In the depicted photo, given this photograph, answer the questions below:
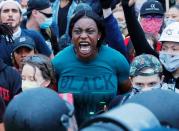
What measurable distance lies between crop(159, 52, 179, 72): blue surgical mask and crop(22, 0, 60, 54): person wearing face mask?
1.79 m

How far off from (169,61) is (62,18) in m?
2.51

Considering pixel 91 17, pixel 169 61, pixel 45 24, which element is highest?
pixel 91 17

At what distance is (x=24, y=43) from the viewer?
17.6 feet

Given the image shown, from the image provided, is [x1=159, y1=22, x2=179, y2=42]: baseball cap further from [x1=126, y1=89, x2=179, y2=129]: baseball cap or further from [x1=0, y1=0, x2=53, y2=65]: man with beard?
[x1=126, y1=89, x2=179, y2=129]: baseball cap

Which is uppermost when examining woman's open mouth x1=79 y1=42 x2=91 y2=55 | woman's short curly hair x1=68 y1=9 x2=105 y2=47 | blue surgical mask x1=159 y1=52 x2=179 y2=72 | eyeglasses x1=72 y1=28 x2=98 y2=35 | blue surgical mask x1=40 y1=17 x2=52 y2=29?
woman's short curly hair x1=68 y1=9 x2=105 y2=47

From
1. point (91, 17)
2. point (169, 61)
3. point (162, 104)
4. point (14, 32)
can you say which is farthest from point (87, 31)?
point (162, 104)

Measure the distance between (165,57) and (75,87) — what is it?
969 mm

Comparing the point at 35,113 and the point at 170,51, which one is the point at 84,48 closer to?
the point at 170,51

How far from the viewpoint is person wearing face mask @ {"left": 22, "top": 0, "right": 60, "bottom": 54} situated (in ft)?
21.3

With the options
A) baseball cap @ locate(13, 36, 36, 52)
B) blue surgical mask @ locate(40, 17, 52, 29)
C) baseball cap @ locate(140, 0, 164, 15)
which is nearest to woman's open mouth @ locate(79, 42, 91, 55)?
baseball cap @ locate(13, 36, 36, 52)

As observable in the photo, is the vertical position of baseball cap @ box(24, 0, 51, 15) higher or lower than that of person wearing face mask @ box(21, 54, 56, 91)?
higher

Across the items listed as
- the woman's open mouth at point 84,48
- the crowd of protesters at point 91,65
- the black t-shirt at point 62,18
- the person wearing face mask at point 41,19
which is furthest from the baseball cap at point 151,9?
the woman's open mouth at point 84,48

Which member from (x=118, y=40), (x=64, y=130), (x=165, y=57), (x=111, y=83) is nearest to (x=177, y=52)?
(x=165, y=57)

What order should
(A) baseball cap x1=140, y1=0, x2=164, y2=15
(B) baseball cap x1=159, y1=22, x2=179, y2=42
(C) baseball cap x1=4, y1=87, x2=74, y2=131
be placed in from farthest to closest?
(A) baseball cap x1=140, y1=0, x2=164, y2=15
(B) baseball cap x1=159, y1=22, x2=179, y2=42
(C) baseball cap x1=4, y1=87, x2=74, y2=131
